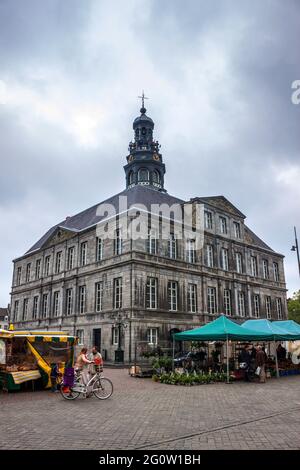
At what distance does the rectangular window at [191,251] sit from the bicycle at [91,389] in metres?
20.5

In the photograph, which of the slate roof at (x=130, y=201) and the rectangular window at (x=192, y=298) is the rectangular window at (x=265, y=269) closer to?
the slate roof at (x=130, y=201)

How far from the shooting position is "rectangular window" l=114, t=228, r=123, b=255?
29.7 m

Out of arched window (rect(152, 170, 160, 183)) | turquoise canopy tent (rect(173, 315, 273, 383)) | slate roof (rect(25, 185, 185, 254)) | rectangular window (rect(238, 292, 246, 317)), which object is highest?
arched window (rect(152, 170, 160, 183))

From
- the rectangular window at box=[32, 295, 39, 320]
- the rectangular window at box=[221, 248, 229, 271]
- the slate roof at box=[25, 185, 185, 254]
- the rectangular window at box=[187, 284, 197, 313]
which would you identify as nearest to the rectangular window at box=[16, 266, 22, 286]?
the rectangular window at box=[32, 295, 39, 320]

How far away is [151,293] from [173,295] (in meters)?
2.38

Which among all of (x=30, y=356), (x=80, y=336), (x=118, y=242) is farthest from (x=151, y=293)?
(x=30, y=356)

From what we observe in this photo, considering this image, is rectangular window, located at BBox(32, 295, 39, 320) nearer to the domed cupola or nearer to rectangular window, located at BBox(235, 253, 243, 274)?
the domed cupola

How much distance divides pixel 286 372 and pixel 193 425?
14.1 m

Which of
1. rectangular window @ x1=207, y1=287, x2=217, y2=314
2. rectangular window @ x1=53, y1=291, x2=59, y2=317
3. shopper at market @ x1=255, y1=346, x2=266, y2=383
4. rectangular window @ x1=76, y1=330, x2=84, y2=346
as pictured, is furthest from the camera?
rectangular window @ x1=53, y1=291, x2=59, y2=317

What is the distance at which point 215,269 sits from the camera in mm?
34156

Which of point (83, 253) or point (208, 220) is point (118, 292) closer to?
point (83, 253)

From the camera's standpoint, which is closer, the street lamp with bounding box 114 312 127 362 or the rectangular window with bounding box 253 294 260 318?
the street lamp with bounding box 114 312 127 362

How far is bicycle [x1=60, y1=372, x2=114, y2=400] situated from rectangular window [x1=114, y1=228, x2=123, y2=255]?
1749cm
